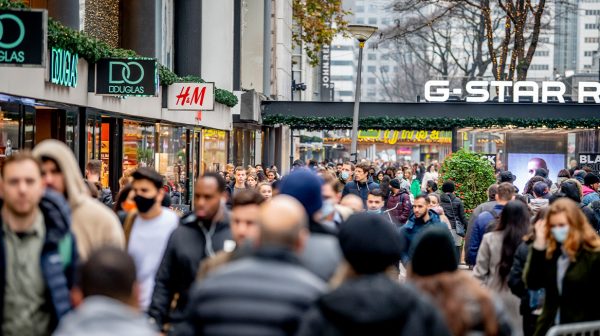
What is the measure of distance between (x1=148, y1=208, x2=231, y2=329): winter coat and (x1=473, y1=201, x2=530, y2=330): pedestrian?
348cm

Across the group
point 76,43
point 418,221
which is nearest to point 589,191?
point 418,221

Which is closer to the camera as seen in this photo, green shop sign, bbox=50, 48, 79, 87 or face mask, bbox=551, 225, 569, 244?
face mask, bbox=551, 225, 569, 244

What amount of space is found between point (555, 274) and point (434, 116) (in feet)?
98.6

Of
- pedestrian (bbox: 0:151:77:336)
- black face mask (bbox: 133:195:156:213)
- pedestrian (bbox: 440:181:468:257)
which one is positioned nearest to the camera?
pedestrian (bbox: 0:151:77:336)

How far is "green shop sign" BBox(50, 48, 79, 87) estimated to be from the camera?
52.3 ft

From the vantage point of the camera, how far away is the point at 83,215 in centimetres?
679

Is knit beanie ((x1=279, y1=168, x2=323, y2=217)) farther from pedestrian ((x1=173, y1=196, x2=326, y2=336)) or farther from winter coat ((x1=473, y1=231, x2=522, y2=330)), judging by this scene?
winter coat ((x1=473, y1=231, x2=522, y2=330))

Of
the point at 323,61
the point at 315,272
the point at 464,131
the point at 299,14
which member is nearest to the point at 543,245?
the point at 315,272

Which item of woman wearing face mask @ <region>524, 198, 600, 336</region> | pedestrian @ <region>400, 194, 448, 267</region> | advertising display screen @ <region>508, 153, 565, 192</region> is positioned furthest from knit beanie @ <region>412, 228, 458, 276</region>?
advertising display screen @ <region>508, 153, 565, 192</region>

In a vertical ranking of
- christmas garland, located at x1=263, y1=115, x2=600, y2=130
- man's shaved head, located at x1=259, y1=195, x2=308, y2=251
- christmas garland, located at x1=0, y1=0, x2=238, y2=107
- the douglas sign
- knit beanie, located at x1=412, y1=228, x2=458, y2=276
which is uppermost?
the douglas sign

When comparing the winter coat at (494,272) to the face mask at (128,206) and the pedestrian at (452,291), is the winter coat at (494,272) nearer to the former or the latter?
the face mask at (128,206)

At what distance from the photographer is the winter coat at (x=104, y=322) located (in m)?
4.49

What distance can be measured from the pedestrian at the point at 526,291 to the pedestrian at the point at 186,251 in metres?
2.86

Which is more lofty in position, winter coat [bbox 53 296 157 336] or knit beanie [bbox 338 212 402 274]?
knit beanie [bbox 338 212 402 274]
